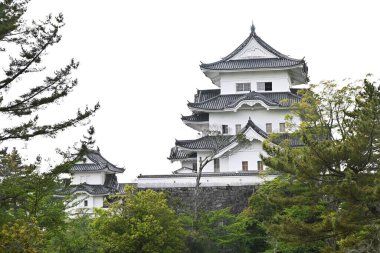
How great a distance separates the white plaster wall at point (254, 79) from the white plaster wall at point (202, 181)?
7.87m

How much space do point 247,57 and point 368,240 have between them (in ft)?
72.1

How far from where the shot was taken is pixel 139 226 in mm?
22031

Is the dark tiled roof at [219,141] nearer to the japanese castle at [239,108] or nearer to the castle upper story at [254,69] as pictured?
the japanese castle at [239,108]

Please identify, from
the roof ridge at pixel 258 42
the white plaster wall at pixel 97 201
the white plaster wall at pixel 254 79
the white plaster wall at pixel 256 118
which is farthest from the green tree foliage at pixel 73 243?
the white plaster wall at pixel 97 201

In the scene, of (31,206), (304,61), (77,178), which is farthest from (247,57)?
(31,206)

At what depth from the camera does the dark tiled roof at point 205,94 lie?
126 ft

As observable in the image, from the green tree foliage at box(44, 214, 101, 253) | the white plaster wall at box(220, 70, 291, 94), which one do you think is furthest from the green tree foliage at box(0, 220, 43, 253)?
the white plaster wall at box(220, 70, 291, 94)

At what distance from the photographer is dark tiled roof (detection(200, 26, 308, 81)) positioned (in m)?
36.5

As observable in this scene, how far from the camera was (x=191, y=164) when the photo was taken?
125 ft

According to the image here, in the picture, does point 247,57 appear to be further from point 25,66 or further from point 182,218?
point 25,66

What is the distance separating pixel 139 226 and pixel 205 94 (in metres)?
18.0

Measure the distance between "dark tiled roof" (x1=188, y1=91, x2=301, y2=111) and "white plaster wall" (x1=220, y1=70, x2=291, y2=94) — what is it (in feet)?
1.48

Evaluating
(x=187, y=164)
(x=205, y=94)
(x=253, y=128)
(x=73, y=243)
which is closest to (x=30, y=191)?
(x=73, y=243)

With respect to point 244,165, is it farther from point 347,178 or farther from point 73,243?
point 347,178
